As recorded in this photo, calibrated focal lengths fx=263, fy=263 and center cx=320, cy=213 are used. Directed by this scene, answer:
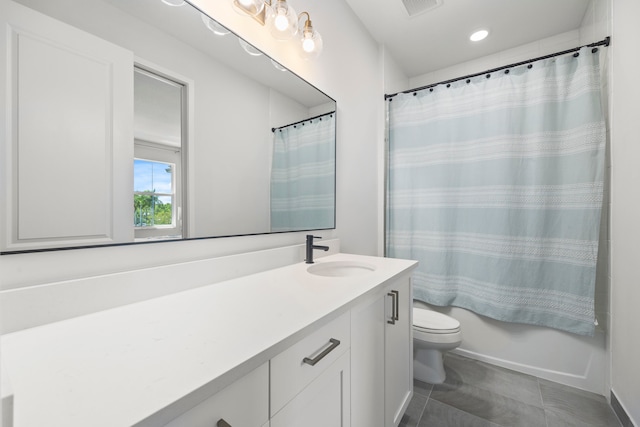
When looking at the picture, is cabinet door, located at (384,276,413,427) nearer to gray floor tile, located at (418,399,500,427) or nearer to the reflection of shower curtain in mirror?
gray floor tile, located at (418,399,500,427)

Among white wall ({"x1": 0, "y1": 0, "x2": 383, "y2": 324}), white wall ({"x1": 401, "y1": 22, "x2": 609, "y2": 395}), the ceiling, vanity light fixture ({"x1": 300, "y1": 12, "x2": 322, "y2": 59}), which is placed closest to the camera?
white wall ({"x1": 0, "y1": 0, "x2": 383, "y2": 324})

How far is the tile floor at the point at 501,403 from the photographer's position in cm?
137

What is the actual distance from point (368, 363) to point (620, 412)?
1.52 meters

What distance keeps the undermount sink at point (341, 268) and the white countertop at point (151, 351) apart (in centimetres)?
48

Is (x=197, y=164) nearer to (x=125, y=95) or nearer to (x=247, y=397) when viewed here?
(x=125, y=95)

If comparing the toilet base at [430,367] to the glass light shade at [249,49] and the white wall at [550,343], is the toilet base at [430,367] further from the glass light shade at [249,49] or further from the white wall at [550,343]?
the glass light shade at [249,49]

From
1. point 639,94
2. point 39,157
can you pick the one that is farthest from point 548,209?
point 39,157

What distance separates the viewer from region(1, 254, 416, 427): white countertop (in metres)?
0.35

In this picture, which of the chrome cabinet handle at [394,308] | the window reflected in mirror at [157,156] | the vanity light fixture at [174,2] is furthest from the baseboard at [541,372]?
the vanity light fixture at [174,2]

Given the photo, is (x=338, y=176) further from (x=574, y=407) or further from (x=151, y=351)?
(x=574, y=407)

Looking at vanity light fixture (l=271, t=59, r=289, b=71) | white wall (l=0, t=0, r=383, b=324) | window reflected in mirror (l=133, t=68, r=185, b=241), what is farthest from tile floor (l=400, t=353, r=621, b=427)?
vanity light fixture (l=271, t=59, r=289, b=71)

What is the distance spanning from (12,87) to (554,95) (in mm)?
2515

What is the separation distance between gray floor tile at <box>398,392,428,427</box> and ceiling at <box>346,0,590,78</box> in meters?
2.55

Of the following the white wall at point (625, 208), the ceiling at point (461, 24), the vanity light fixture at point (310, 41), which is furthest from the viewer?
the ceiling at point (461, 24)
